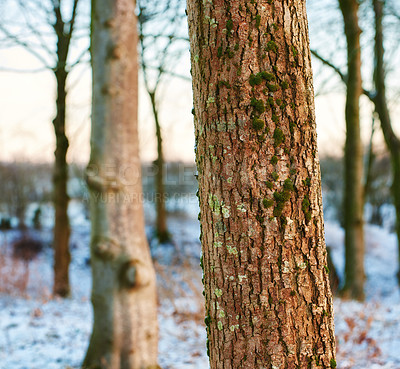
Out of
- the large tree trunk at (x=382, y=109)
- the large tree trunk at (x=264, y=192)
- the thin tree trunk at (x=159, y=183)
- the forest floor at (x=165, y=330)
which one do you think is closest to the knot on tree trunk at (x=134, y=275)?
the forest floor at (x=165, y=330)

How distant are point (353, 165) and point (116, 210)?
5.89 meters

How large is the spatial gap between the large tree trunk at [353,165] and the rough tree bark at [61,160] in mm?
5364

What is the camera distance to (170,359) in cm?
369

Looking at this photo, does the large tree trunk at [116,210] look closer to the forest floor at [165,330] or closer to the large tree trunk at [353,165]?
the forest floor at [165,330]

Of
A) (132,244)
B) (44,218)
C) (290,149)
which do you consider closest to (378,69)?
(132,244)

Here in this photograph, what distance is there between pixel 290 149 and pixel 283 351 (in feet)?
2.45

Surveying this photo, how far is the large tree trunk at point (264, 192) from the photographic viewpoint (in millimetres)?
1344

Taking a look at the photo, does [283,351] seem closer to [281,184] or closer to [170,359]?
[281,184]

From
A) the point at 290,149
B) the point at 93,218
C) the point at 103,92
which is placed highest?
the point at 103,92

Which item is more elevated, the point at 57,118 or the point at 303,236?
the point at 57,118

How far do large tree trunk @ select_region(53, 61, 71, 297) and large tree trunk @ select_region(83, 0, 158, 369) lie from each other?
422 centimetres

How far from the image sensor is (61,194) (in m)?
7.00

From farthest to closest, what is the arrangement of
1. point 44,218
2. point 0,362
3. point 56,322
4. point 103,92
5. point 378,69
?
point 44,218 → point 378,69 → point 56,322 → point 0,362 → point 103,92

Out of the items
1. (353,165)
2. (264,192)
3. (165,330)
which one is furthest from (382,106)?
(264,192)
